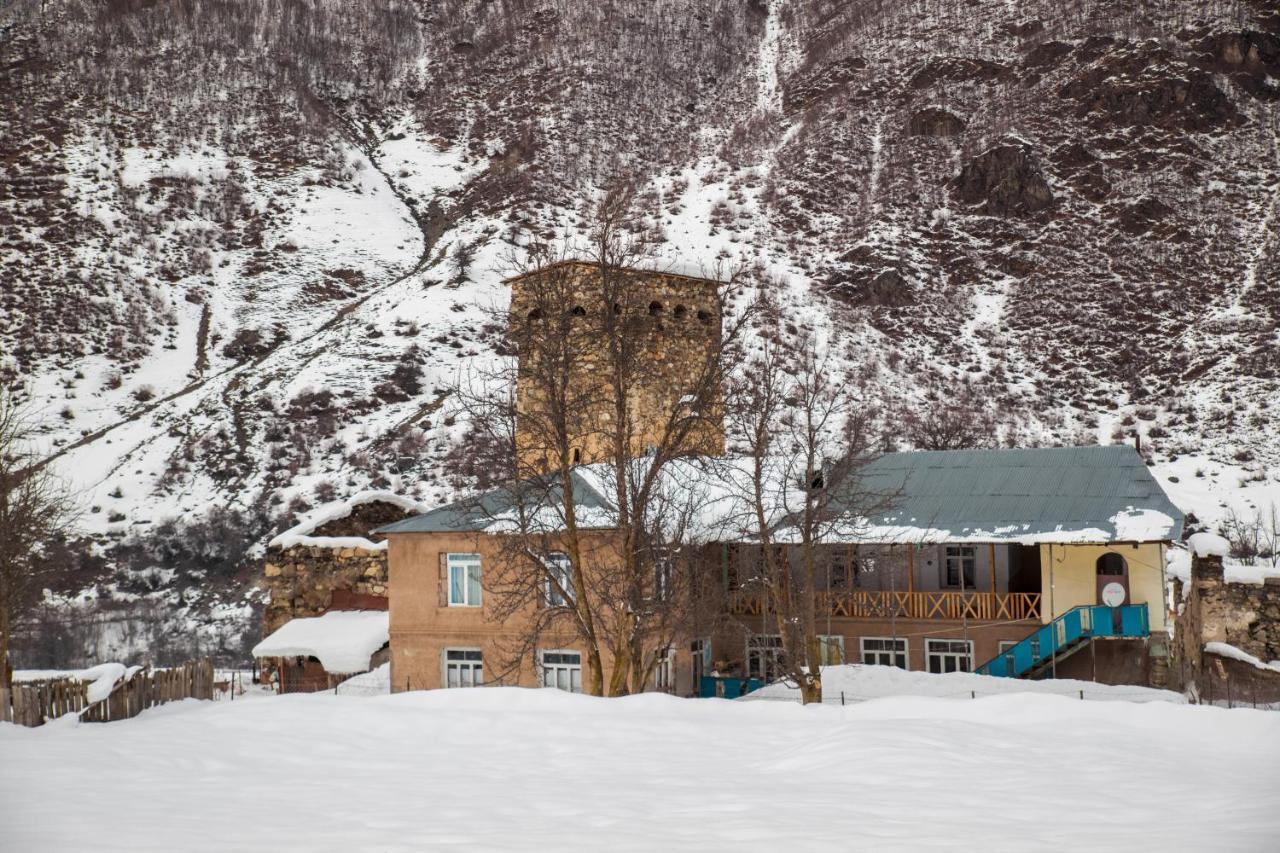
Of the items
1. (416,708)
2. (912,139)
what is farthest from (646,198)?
(416,708)

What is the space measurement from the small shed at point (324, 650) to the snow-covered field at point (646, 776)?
13.3 metres

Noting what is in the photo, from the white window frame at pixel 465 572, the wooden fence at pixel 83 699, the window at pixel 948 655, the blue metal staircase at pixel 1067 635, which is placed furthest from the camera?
the window at pixel 948 655

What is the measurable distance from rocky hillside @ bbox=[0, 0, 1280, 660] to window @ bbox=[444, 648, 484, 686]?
1793 cm

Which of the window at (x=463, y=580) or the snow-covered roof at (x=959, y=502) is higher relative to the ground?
the snow-covered roof at (x=959, y=502)

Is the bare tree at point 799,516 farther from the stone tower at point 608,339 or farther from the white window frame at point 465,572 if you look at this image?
the white window frame at point 465,572

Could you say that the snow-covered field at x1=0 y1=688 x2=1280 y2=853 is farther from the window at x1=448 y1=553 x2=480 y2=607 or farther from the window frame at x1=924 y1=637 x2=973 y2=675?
the window frame at x1=924 y1=637 x2=973 y2=675

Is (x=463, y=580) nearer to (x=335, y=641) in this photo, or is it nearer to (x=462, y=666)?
(x=462, y=666)

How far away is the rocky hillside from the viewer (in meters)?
53.0

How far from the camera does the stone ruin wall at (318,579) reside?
2869 cm

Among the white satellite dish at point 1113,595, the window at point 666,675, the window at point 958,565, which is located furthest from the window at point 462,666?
the white satellite dish at point 1113,595

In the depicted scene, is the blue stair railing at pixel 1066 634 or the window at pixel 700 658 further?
the window at pixel 700 658

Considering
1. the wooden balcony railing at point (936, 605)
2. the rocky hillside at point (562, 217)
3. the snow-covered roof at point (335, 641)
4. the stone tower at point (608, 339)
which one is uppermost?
the rocky hillside at point (562, 217)

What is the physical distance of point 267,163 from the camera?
8619cm

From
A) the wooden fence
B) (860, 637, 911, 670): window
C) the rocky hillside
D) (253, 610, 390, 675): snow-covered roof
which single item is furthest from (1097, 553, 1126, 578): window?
the rocky hillside
